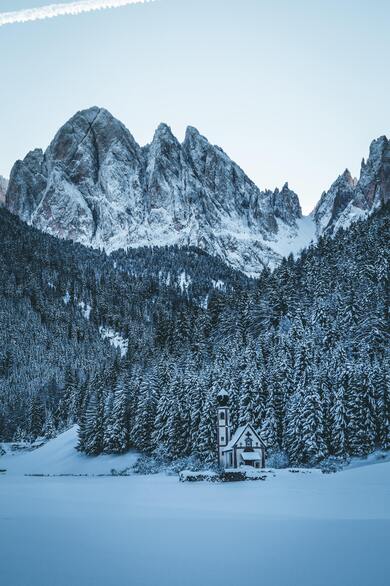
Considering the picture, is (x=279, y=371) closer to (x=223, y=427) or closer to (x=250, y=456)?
(x=223, y=427)

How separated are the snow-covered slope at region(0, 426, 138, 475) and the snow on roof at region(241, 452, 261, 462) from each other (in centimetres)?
1661

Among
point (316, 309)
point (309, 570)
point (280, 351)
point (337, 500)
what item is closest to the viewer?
point (309, 570)

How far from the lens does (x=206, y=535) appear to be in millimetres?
22234

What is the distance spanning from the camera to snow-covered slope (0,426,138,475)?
65000mm

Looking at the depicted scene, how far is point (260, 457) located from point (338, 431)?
7859 mm

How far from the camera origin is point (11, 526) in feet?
85.4

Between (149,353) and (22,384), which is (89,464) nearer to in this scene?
(149,353)

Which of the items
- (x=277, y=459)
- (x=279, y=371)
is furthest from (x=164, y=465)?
(x=279, y=371)

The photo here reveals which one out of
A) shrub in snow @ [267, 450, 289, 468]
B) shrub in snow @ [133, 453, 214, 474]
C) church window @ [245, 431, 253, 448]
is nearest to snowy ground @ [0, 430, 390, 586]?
shrub in snow @ [267, 450, 289, 468]

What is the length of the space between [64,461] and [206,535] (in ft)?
183

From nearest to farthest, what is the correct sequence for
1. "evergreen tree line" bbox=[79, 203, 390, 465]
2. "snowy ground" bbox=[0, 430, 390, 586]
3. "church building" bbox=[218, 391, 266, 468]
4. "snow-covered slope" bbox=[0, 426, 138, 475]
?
"snowy ground" bbox=[0, 430, 390, 586], "evergreen tree line" bbox=[79, 203, 390, 465], "church building" bbox=[218, 391, 266, 468], "snow-covered slope" bbox=[0, 426, 138, 475]

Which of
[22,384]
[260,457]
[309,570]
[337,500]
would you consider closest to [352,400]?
[260,457]

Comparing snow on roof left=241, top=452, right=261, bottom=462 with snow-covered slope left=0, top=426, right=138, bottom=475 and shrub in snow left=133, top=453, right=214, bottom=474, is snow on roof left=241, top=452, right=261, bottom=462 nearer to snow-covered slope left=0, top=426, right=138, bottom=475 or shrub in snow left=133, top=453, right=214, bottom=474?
shrub in snow left=133, top=453, right=214, bottom=474

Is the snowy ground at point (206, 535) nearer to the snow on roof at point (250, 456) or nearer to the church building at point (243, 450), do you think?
the snow on roof at point (250, 456)
